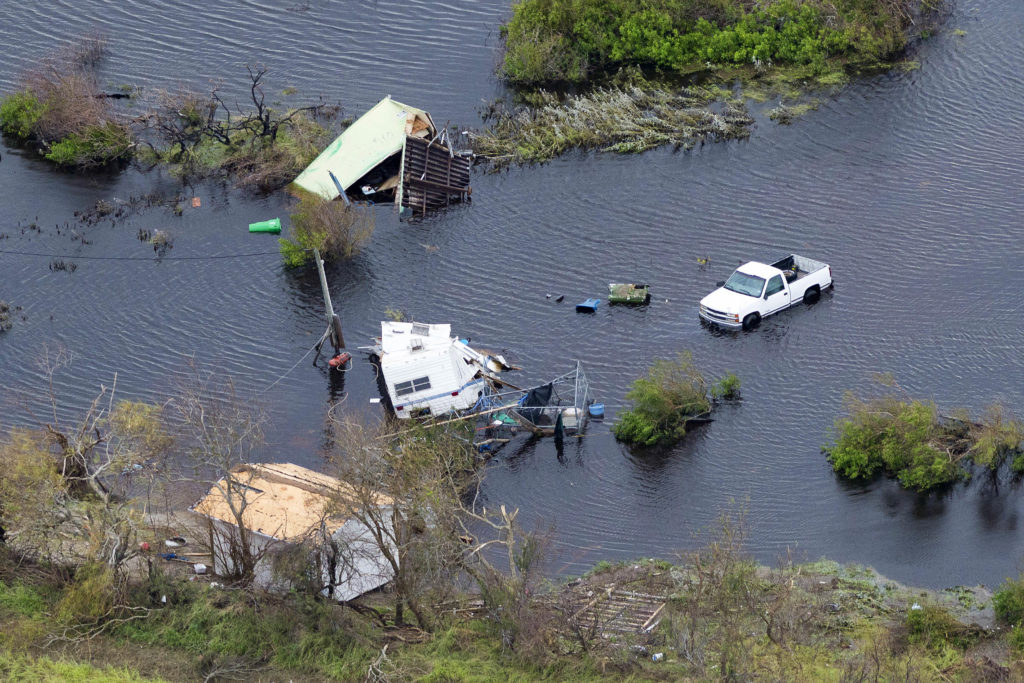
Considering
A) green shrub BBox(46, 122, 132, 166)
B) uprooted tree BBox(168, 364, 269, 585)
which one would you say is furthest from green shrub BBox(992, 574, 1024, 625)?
green shrub BBox(46, 122, 132, 166)

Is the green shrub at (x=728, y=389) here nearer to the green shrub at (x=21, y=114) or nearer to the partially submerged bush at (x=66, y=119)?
the partially submerged bush at (x=66, y=119)

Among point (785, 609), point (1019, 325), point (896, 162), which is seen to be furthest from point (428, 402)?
point (896, 162)

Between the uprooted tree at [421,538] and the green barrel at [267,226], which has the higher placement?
the uprooted tree at [421,538]

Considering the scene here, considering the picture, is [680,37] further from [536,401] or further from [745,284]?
[536,401]

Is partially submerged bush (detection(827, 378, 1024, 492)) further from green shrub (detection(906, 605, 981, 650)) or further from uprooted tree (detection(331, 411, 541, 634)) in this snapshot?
uprooted tree (detection(331, 411, 541, 634))

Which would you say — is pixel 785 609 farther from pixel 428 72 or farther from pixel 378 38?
pixel 378 38

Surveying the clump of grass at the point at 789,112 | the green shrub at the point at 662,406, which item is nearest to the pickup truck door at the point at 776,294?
the green shrub at the point at 662,406
